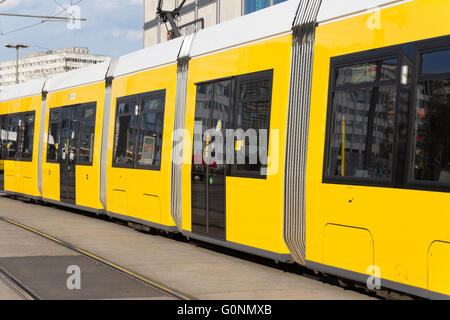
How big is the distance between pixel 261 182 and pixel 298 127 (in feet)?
3.35

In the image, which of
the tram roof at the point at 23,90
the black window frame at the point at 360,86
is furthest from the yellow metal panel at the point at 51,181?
the black window frame at the point at 360,86

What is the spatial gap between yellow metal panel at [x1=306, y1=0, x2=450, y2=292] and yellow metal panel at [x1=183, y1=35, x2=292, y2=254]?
2.09ft

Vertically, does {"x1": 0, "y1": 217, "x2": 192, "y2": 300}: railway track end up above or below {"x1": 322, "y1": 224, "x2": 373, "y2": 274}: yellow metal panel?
below

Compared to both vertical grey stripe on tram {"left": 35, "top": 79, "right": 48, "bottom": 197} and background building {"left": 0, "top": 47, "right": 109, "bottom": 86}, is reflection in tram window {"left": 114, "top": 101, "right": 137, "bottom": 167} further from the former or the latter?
background building {"left": 0, "top": 47, "right": 109, "bottom": 86}

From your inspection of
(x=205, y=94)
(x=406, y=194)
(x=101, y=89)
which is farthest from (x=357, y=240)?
(x=101, y=89)

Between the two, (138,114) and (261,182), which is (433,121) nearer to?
(261,182)

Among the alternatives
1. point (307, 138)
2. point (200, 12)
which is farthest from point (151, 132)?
point (200, 12)

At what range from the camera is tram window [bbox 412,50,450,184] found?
614 centimetres

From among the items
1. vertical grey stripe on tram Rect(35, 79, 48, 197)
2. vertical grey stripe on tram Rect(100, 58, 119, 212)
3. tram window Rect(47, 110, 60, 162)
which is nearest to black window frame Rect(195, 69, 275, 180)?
vertical grey stripe on tram Rect(100, 58, 119, 212)

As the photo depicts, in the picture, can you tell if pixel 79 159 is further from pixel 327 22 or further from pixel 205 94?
pixel 327 22

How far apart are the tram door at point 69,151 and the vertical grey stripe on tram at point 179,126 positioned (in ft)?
16.9

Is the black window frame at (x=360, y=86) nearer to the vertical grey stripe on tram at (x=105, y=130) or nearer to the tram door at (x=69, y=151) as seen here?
the vertical grey stripe on tram at (x=105, y=130)

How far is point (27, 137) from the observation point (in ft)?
62.7
